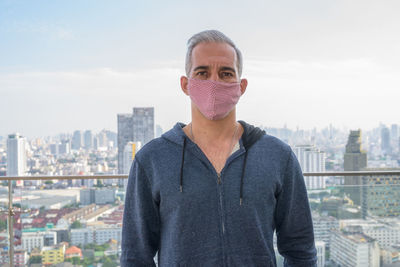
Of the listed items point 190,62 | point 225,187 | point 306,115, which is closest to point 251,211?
point 225,187

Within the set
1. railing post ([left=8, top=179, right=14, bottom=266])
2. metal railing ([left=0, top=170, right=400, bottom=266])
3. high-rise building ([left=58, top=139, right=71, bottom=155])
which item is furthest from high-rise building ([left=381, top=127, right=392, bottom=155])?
high-rise building ([left=58, top=139, right=71, bottom=155])

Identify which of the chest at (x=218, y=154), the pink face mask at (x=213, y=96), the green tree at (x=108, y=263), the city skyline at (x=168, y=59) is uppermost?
the city skyline at (x=168, y=59)

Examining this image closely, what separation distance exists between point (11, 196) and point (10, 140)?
6.97 meters

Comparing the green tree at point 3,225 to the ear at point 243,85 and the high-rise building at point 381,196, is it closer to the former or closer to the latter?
the ear at point 243,85

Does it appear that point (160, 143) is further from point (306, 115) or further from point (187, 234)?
point (306, 115)

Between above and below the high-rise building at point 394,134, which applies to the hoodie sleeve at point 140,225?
below

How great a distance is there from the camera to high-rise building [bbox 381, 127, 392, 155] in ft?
27.4

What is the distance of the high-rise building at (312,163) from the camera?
8.36ft

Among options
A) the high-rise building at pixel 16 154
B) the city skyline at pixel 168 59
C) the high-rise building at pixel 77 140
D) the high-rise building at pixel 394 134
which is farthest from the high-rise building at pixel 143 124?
the high-rise building at pixel 77 140

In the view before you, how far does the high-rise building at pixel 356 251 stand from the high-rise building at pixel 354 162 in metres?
0.29

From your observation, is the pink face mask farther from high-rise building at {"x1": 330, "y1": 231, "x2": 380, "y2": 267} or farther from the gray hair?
high-rise building at {"x1": 330, "y1": 231, "x2": 380, "y2": 267}

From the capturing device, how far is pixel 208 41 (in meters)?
1.00

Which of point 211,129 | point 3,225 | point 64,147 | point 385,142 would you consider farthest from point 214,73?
point 64,147

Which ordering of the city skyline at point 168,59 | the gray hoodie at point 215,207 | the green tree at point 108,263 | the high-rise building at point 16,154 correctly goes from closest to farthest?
the gray hoodie at point 215,207 < the green tree at point 108,263 < the high-rise building at point 16,154 < the city skyline at point 168,59
